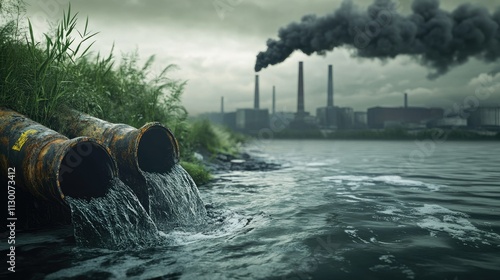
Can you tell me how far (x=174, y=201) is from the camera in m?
5.57

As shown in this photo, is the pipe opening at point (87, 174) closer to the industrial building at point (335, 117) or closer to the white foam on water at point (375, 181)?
the white foam on water at point (375, 181)

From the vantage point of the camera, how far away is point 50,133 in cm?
416

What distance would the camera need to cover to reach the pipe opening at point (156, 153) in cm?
573

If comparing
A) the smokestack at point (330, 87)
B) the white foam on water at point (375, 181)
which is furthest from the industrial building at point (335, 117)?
the white foam on water at point (375, 181)

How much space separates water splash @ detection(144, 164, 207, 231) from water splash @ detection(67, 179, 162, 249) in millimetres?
594

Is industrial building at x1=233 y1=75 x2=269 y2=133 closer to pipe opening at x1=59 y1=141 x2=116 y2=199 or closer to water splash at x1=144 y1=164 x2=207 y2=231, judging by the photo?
water splash at x1=144 y1=164 x2=207 y2=231

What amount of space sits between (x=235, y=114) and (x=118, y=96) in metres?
89.2

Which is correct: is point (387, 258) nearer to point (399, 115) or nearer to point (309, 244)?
point (309, 244)

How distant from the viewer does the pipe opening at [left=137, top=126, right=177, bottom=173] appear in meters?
5.73

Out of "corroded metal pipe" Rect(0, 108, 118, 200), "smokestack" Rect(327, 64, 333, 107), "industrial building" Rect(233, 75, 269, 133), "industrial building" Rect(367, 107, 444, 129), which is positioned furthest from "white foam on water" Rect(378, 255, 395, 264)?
"industrial building" Rect(367, 107, 444, 129)

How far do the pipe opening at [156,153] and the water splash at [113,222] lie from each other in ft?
3.90

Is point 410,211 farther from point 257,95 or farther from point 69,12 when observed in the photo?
point 257,95

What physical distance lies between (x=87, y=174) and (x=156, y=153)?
1.34 metres

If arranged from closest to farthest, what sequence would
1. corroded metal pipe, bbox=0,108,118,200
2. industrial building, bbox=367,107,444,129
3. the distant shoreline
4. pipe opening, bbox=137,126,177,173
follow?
corroded metal pipe, bbox=0,108,118,200 → pipe opening, bbox=137,126,177,173 → the distant shoreline → industrial building, bbox=367,107,444,129
